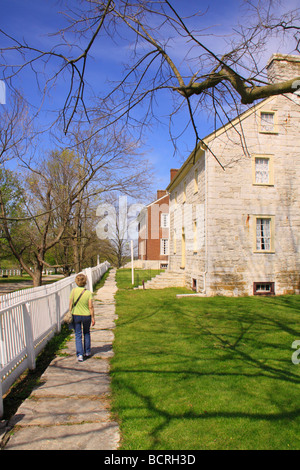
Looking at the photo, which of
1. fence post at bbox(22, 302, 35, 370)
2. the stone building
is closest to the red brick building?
the stone building

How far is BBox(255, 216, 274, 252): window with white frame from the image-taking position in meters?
16.3

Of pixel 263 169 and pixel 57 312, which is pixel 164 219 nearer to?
pixel 263 169

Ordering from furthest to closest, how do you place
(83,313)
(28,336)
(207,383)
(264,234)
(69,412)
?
(264,234), (83,313), (28,336), (207,383), (69,412)

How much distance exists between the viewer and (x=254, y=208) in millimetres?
16281

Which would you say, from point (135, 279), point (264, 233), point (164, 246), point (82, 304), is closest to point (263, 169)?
point (264, 233)

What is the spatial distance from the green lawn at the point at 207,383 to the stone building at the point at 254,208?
229 inches

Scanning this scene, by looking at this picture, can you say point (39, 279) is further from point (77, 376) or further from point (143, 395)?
point (143, 395)

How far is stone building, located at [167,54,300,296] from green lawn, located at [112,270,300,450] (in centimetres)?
582

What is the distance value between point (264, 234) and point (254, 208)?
132cm

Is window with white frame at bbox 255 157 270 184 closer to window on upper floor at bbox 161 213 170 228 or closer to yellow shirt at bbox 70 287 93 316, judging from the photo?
yellow shirt at bbox 70 287 93 316

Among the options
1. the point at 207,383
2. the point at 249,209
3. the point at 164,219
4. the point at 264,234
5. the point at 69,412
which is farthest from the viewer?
the point at 164,219

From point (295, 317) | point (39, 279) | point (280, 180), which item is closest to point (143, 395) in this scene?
point (295, 317)

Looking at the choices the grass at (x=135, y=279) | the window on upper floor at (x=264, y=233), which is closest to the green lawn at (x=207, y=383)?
the window on upper floor at (x=264, y=233)

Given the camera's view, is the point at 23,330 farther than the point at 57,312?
No
